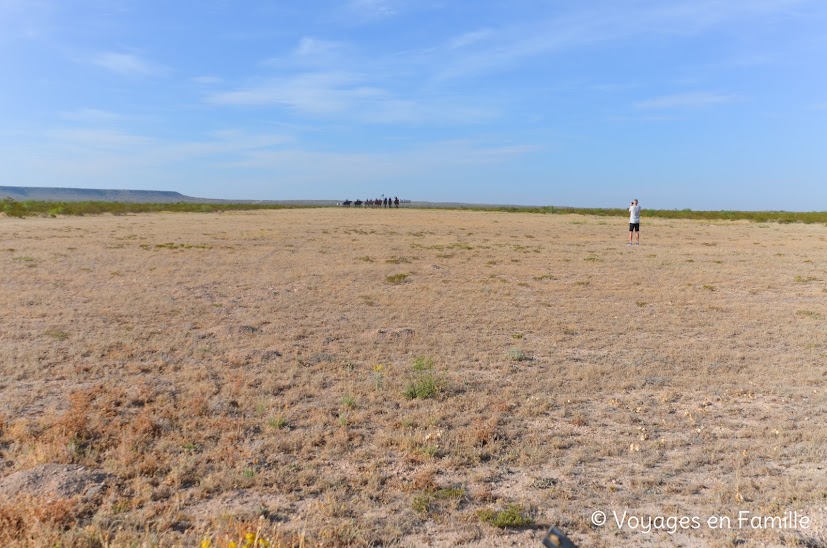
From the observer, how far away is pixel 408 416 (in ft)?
21.4

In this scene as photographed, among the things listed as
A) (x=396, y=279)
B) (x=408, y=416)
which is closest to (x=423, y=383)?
(x=408, y=416)

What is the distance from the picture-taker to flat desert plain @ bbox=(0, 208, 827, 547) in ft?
14.6

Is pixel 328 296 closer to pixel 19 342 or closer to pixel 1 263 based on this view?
pixel 19 342

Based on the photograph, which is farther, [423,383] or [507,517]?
[423,383]

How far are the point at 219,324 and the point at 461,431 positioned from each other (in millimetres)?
6605

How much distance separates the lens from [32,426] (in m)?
6.00

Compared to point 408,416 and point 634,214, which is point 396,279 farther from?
point 634,214

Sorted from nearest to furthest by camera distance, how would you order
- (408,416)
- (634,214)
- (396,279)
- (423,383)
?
(408,416), (423,383), (396,279), (634,214)

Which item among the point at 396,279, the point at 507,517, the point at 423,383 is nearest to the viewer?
the point at 507,517

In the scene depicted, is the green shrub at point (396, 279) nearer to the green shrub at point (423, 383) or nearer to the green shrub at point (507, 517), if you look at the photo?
the green shrub at point (423, 383)

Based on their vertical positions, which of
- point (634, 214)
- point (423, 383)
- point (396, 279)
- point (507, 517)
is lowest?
point (507, 517)

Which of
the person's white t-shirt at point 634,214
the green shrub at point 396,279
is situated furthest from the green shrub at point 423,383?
the person's white t-shirt at point 634,214

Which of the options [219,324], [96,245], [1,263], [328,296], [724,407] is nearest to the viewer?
[724,407]

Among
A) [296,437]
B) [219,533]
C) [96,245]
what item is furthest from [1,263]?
[219,533]
